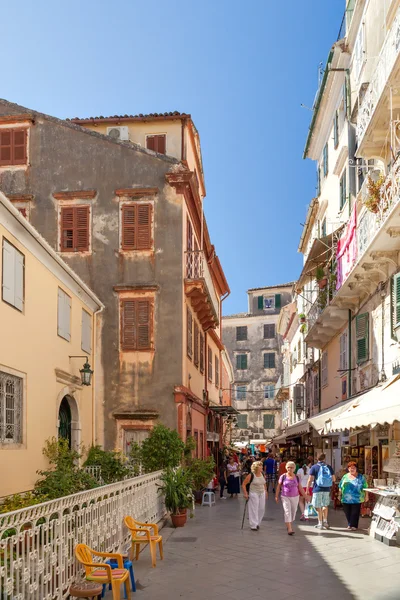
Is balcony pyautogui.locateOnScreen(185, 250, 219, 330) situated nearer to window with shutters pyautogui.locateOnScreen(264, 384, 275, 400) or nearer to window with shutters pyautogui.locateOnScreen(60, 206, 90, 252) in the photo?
window with shutters pyautogui.locateOnScreen(60, 206, 90, 252)

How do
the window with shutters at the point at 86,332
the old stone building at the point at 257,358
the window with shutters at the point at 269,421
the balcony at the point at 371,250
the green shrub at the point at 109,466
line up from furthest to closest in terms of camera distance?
the old stone building at the point at 257,358, the window with shutters at the point at 269,421, the window with shutters at the point at 86,332, the green shrub at the point at 109,466, the balcony at the point at 371,250

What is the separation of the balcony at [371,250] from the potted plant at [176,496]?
6774 mm

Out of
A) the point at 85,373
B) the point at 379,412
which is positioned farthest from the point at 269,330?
the point at 379,412

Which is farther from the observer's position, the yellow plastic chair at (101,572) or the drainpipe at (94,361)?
the drainpipe at (94,361)

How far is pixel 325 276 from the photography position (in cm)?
2380

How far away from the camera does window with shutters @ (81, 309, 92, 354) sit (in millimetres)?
19312

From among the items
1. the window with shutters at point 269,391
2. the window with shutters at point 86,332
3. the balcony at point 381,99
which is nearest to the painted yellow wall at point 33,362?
the window with shutters at point 86,332

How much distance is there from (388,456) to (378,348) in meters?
2.86

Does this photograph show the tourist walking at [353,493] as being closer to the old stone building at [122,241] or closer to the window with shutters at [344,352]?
the window with shutters at [344,352]

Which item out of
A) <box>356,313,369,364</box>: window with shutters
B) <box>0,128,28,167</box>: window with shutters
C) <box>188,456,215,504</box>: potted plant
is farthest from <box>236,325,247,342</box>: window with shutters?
<box>356,313,369,364</box>: window with shutters

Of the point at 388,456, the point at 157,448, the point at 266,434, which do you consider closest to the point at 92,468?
the point at 157,448

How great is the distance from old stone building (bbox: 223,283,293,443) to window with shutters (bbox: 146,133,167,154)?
39744 mm

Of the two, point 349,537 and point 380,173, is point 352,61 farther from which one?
point 349,537

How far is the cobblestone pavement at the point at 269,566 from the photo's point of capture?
850 centimetres
